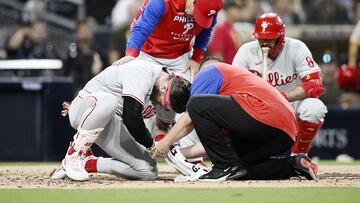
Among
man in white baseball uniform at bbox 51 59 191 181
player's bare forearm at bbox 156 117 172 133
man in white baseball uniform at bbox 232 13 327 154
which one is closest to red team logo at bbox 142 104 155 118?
man in white baseball uniform at bbox 51 59 191 181

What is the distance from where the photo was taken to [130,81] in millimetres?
6965

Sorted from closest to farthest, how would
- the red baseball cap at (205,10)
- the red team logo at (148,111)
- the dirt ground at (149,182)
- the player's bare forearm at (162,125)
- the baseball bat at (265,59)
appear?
the dirt ground at (149,182)
the red team logo at (148,111)
the red baseball cap at (205,10)
the player's bare forearm at (162,125)
the baseball bat at (265,59)

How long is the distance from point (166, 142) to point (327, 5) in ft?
27.6

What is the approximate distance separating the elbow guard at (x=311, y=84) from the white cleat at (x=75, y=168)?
269cm

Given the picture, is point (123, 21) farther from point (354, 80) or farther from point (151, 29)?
point (151, 29)

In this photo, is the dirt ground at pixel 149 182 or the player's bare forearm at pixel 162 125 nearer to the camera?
the dirt ground at pixel 149 182

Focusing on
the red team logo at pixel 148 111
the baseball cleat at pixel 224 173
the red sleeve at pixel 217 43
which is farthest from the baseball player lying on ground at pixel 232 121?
the red sleeve at pixel 217 43

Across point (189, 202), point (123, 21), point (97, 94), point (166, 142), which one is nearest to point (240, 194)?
point (189, 202)

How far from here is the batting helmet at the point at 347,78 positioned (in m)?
12.9

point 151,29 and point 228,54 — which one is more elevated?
point 151,29

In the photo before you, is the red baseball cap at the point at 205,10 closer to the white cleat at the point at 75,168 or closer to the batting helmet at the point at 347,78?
the white cleat at the point at 75,168

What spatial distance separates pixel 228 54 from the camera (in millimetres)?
13328

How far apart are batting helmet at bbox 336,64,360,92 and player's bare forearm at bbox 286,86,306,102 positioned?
418 centimetres

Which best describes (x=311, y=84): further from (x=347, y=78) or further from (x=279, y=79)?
(x=347, y=78)
